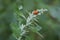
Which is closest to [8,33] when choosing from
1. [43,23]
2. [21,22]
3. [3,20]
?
[3,20]

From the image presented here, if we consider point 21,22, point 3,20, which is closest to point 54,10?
point 3,20

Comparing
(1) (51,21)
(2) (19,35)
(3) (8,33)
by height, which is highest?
(1) (51,21)

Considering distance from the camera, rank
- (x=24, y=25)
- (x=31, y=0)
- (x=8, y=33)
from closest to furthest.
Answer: (x=24, y=25) → (x=8, y=33) → (x=31, y=0)

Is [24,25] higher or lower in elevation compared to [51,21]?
lower

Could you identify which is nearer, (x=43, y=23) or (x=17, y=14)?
(x=17, y=14)

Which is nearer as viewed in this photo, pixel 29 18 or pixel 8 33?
pixel 29 18

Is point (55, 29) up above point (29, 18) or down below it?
above

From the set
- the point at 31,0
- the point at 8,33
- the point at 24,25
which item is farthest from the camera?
the point at 31,0

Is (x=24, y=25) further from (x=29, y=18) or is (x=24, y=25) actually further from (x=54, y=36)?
(x=54, y=36)

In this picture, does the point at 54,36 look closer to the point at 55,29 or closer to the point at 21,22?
the point at 55,29
